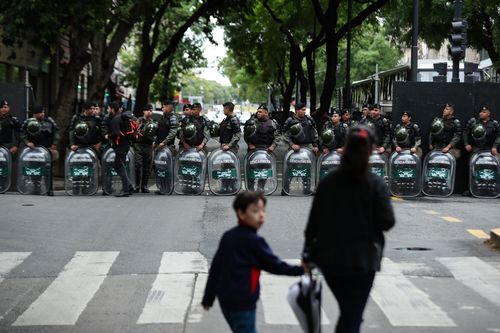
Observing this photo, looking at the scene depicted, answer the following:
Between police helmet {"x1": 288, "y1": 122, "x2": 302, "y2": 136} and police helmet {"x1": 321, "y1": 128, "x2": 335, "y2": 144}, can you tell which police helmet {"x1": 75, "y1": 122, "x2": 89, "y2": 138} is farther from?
police helmet {"x1": 321, "y1": 128, "x2": 335, "y2": 144}

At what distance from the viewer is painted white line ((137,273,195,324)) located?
7.88m

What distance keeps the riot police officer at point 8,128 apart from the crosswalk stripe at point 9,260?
7.71 m

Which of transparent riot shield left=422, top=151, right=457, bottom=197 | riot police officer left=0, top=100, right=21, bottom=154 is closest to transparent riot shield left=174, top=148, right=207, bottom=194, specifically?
riot police officer left=0, top=100, right=21, bottom=154

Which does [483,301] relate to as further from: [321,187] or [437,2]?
[437,2]

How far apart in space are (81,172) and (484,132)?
783 centimetres

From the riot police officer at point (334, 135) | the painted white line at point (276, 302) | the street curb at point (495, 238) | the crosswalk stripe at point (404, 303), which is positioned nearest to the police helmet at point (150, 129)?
the riot police officer at point (334, 135)

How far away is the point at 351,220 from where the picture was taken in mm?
5410

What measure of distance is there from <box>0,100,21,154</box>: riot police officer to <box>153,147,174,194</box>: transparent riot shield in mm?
2849

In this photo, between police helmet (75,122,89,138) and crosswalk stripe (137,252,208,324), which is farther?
police helmet (75,122,89,138)

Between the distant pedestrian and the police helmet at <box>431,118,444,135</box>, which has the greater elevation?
the police helmet at <box>431,118,444,135</box>

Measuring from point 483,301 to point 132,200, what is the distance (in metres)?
9.67

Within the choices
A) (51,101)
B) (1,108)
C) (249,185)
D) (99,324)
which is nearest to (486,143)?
(249,185)

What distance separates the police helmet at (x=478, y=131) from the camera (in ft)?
59.4

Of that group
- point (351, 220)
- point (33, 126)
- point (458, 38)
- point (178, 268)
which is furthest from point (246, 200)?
Result: point (458, 38)
